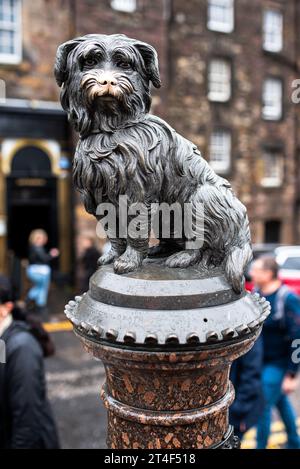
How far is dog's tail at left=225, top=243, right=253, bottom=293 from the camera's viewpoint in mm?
1735

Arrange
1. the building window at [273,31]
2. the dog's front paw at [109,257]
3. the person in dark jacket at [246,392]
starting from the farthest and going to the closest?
the building window at [273,31], the person in dark jacket at [246,392], the dog's front paw at [109,257]

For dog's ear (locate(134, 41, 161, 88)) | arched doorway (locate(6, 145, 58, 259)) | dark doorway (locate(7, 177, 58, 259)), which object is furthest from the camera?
dark doorway (locate(7, 177, 58, 259))

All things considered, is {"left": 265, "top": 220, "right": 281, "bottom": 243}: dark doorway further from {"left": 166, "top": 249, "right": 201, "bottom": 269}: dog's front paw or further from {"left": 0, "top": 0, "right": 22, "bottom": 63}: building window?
{"left": 166, "top": 249, "right": 201, "bottom": 269}: dog's front paw

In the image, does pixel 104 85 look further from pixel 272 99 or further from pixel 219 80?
pixel 272 99

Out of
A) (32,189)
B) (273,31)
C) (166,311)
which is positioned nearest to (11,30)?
(32,189)

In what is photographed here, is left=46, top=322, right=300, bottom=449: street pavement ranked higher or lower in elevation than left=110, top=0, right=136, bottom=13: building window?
lower

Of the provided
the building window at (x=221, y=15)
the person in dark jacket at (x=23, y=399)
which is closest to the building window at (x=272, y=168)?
the building window at (x=221, y=15)

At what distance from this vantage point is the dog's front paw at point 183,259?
1.80 metres

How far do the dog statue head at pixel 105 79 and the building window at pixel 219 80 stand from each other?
Answer: 16303 millimetres

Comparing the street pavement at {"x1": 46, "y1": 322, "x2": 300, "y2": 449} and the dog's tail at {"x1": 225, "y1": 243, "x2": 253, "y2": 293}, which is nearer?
the dog's tail at {"x1": 225, "y1": 243, "x2": 253, "y2": 293}

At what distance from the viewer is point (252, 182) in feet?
61.2

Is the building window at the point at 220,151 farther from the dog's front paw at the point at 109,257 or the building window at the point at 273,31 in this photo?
the dog's front paw at the point at 109,257

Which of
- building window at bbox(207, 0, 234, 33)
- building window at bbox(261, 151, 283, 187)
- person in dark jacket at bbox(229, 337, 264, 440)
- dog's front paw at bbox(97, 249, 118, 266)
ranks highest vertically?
building window at bbox(207, 0, 234, 33)

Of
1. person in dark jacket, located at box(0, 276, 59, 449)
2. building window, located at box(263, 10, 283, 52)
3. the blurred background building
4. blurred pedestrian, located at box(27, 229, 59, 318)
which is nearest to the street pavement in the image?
person in dark jacket, located at box(0, 276, 59, 449)
